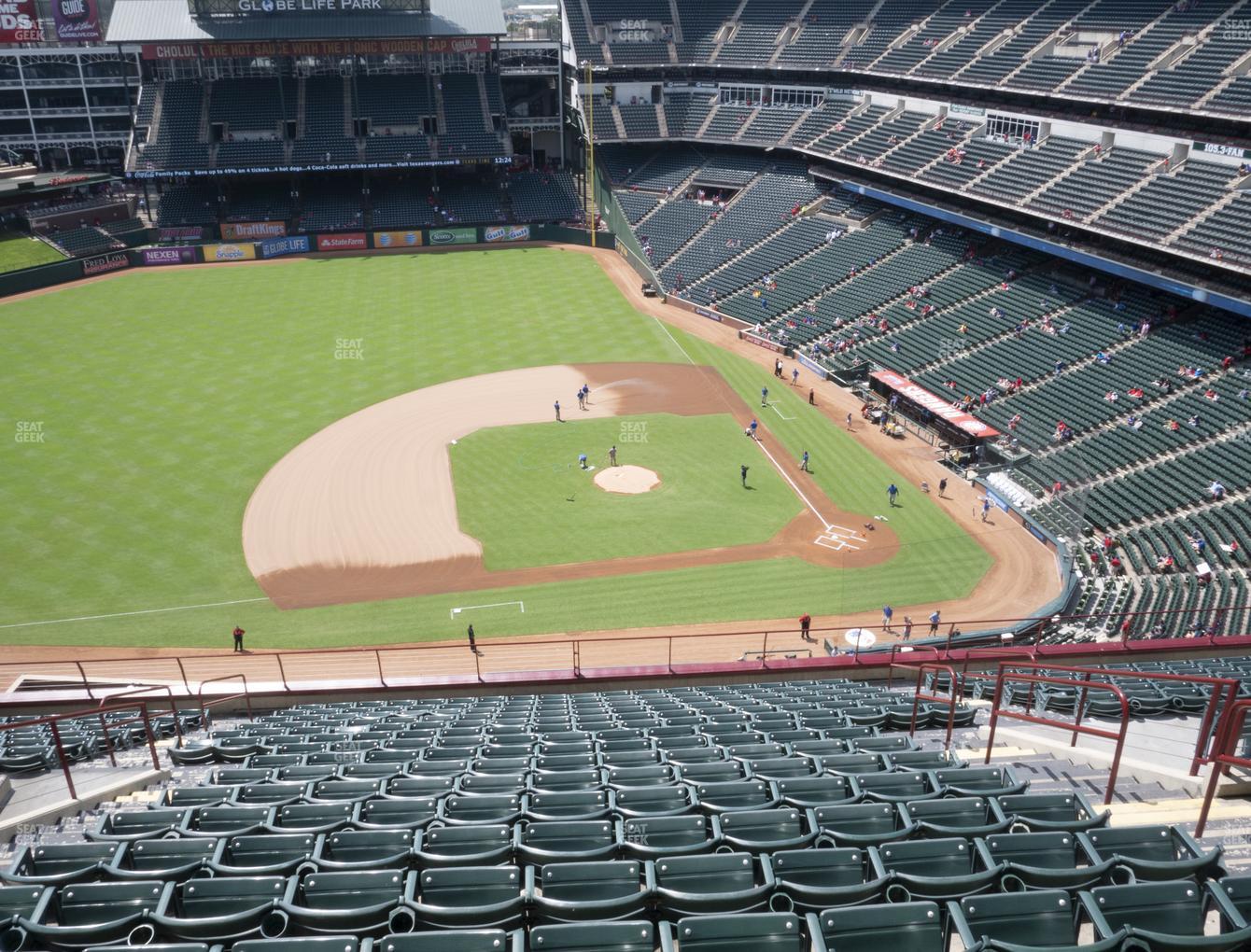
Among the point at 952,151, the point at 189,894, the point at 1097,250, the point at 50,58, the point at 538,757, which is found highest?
the point at 50,58

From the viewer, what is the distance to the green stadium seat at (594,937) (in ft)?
22.3

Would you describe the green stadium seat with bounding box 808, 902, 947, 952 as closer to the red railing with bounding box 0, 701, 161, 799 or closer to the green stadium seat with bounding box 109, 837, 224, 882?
the green stadium seat with bounding box 109, 837, 224, 882

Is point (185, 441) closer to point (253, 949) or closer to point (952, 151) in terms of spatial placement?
point (253, 949)

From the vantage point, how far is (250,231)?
2992 inches

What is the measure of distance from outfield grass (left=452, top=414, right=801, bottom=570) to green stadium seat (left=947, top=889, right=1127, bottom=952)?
2766cm

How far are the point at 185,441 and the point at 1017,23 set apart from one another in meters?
56.9

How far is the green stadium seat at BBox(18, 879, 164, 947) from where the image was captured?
7.35 meters

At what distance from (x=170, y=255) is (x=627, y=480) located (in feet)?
172

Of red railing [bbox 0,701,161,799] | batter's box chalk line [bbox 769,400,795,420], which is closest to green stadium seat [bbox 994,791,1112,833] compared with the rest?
red railing [bbox 0,701,161,799]

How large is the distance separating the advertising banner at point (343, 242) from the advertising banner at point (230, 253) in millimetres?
5370

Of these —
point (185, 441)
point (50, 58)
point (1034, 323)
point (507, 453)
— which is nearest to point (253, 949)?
point (507, 453)

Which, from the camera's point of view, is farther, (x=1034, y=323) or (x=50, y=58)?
(x=50, y=58)

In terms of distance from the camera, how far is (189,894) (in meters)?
7.90
